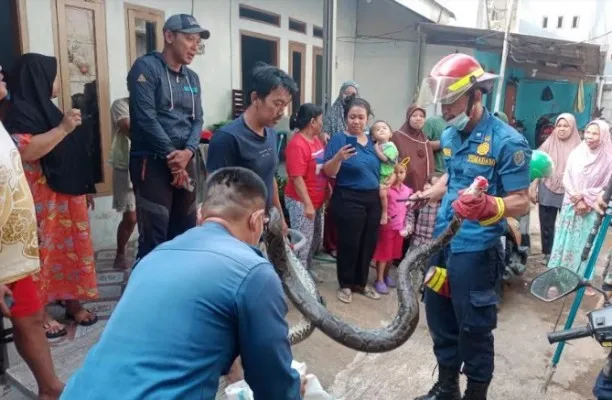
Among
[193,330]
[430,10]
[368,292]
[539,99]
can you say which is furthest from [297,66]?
[539,99]

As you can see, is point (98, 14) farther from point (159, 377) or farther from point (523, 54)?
point (523, 54)

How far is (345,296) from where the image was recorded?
14.9 ft

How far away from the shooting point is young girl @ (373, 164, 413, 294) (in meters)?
4.83

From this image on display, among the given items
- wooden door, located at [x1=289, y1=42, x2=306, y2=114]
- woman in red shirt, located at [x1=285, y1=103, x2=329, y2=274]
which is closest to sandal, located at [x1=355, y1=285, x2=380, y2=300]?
woman in red shirt, located at [x1=285, y1=103, x2=329, y2=274]

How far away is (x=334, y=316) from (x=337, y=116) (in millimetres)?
3212

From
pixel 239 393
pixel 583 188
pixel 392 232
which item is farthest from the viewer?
pixel 583 188

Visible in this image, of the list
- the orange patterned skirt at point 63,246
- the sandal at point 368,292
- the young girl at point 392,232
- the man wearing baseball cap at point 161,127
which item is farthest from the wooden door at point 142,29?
the sandal at point 368,292

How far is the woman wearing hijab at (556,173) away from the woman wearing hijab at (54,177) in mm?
4839

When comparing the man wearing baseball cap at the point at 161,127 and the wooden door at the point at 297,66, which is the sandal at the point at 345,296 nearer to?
the man wearing baseball cap at the point at 161,127

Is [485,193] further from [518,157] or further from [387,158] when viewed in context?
[387,158]

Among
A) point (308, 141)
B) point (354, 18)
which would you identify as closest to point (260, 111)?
point (308, 141)

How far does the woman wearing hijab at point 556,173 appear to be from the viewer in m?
5.75

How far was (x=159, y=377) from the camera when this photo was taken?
1263mm

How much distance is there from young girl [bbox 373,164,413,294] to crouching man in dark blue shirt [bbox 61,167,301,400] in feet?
11.4
